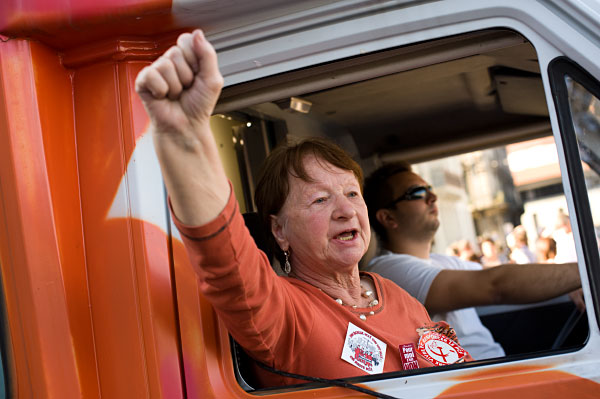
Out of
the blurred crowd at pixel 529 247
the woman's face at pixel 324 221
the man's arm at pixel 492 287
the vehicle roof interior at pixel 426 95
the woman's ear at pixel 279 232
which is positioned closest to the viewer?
the vehicle roof interior at pixel 426 95

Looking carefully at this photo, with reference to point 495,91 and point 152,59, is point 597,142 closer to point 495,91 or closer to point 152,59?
point 152,59

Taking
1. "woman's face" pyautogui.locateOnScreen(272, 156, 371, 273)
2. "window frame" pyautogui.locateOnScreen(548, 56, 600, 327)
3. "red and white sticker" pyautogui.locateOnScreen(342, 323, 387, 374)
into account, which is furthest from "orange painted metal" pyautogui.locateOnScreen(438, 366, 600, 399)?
"woman's face" pyautogui.locateOnScreen(272, 156, 371, 273)

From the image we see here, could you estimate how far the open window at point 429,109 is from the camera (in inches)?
59.7

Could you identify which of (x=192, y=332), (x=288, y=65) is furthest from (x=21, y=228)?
(x=288, y=65)

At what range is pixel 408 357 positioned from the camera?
5.20 feet

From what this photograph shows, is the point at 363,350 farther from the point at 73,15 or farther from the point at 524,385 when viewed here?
the point at 73,15

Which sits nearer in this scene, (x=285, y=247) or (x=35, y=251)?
(x=35, y=251)

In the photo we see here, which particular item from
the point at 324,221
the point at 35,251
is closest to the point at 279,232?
the point at 324,221

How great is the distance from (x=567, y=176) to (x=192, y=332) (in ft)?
3.03

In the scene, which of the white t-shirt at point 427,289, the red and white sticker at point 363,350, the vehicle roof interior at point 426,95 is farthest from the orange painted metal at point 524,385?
the white t-shirt at point 427,289

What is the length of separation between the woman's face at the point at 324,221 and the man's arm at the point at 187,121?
586 millimetres

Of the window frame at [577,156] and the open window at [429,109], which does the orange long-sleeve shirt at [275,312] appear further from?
the window frame at [577,156]

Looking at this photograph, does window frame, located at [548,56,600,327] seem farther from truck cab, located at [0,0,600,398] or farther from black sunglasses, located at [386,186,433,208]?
black sunglasses, located at [386,186,433,208]

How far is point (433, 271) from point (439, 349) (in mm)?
1021
